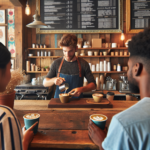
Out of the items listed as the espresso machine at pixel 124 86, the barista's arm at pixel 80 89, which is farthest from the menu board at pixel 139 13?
the barista's arm at pixel 80 89

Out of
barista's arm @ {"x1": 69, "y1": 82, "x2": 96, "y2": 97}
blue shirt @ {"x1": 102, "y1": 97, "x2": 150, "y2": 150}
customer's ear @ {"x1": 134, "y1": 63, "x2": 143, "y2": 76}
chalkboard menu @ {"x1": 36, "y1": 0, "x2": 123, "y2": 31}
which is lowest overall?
barista's arm @ {"x1": 69, "y1": 82, "x2": 96, "y2": 97}

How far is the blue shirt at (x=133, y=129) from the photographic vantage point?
19.8 inches

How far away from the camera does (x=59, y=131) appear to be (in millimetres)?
1070

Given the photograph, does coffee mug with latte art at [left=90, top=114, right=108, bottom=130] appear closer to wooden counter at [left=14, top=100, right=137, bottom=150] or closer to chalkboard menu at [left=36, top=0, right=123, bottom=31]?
wooden counter at [left=14, top=100, right=137, bottom=150]

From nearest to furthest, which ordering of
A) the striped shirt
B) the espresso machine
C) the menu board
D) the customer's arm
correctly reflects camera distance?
the striped shirt
the customer's arm
the espresso machine
the menu board

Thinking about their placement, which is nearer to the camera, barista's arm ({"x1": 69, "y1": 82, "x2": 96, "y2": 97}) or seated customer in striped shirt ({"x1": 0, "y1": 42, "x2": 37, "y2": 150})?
seated customer in striped shirt ({"x1": 0, "y1": 42, "x2": 37, "y2": 150})

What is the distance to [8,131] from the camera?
2.02ft

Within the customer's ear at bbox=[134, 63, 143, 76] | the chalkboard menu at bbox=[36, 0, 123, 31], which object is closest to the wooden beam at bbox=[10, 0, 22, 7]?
the chalkboard menu at bbox=[36, 0, 123, 31]

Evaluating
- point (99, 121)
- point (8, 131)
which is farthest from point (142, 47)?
point (8, 131)

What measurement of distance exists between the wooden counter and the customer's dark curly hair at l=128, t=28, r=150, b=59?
609mm

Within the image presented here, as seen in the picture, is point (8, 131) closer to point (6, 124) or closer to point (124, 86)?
point (6, 124)

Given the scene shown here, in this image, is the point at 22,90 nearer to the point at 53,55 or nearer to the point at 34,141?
the point at 53,55

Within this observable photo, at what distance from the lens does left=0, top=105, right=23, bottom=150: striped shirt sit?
23.7 inches

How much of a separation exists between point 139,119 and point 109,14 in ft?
11.8
